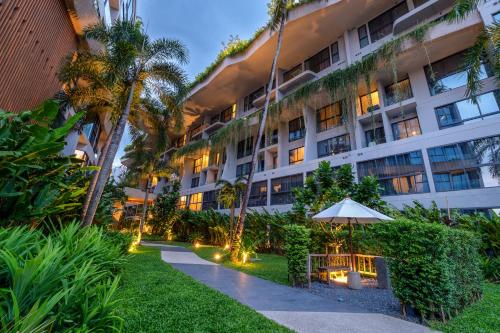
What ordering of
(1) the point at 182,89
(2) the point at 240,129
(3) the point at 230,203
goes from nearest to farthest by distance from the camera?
(1) the point at 182,89 < (3) the point at 230,203 < (2) the point at 240,129

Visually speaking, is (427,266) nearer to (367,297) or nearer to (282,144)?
(367,297)

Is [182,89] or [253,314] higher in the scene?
[182,89]

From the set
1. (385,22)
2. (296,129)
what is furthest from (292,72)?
(385,22)

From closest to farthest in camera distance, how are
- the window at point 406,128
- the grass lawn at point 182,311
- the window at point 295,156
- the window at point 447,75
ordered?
the grass lawn at point 182,311 < the window at point 447,75 < the window at point 406,128 < the window at point 295,156

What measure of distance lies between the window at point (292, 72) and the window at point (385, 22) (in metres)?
7.61

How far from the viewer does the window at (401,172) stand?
46.9 feet

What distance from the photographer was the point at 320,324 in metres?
4.27

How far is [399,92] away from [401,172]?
636 cm

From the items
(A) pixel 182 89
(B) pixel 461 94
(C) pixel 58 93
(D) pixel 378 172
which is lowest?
(D) pixel 378 172

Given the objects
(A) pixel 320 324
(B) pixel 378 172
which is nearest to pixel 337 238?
(A) pixel 320 324

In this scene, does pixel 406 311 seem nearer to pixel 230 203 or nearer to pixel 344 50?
pixel 230 203

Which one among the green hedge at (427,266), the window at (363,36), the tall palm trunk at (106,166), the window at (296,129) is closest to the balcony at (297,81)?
the window at (296,129)

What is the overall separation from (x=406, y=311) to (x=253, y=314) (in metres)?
3.39

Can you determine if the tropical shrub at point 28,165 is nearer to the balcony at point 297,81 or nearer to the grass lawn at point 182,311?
the grass lawn at point 182,311
